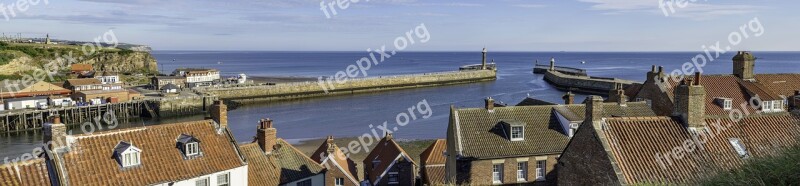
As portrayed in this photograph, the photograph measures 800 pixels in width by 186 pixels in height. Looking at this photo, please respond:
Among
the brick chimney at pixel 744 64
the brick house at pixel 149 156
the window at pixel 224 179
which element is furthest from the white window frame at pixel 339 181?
the brick chimney at pixel 744 64

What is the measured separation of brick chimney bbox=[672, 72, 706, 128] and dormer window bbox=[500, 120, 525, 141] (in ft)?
31.3

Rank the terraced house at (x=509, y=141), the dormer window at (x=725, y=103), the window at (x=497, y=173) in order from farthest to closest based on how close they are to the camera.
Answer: the dormer window at (x=725, y=103) < the window at (x=497, y=173) < the terraced house at (x=509, y=141)

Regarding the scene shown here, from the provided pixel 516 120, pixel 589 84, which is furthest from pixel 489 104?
pixel 589 84

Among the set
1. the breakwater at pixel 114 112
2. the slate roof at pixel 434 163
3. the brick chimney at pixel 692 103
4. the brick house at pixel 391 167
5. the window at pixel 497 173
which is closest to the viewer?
the brick chimney at pixel 692 103

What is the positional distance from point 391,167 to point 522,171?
9.30 metres

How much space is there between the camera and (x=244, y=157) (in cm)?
2434

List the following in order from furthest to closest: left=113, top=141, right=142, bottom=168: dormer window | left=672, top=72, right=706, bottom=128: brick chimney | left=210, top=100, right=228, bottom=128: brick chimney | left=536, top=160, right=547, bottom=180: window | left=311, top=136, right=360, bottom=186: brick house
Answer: left=311, top=136, right=360, bottom=186: brick house → left=536, top=160, right=547, bottom=180: window → left=210, top=100, right=228, bottom=128: brick chimney → left=113, top=141, right=142, bottom=168: dormer window → left=672, top=72, right=706, bottom=128: brick chimney

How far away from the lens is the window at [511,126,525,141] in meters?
27.0

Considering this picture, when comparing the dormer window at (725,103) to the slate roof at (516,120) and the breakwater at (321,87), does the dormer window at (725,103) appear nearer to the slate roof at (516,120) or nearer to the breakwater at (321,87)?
the slate roof at (516,120)

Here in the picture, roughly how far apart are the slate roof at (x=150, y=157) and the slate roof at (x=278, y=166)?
1.69 metres

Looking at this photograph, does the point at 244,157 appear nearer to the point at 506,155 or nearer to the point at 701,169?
the point at 506,155

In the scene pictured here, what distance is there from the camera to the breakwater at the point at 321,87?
102 metres

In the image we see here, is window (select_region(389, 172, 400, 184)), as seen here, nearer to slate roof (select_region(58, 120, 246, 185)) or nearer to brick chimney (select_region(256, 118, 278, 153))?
brick chimney (select_region(256, 118, 278, 153))

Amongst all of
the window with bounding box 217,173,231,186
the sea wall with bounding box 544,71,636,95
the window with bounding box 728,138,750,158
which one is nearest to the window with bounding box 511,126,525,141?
the window with bounding box 728,138,750,158
